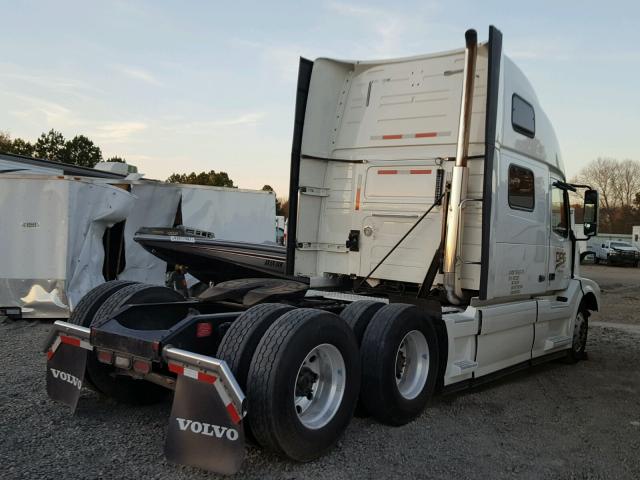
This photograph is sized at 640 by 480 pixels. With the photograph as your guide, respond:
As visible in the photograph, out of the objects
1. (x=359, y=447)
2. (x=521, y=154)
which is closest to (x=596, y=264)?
(x=521, y=154)

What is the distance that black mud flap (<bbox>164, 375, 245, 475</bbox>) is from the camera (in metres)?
3.39

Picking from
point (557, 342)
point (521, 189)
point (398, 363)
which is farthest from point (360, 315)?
point (557, 342)

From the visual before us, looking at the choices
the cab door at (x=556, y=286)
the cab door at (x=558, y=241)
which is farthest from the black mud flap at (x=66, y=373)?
the cab door at (x=558, y=241)

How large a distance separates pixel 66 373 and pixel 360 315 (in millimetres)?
2293

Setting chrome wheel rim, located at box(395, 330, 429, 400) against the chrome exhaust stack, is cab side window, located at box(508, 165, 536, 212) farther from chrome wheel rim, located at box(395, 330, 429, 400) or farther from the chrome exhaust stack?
chrome wheel rim, located at box(395, 330, 429, 400)

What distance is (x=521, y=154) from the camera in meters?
6.20

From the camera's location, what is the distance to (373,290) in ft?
20.6

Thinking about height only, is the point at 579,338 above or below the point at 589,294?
below

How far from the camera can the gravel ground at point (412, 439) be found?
379cm

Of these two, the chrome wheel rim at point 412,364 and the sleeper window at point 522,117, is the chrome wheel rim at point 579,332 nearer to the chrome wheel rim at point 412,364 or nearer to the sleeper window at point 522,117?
the sleeper window at point 522,117

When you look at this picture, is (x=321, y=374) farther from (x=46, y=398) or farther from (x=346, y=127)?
(x=346, y=127)

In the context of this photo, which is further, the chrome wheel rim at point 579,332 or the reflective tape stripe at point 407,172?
the chrome wheel rim at point 579,332

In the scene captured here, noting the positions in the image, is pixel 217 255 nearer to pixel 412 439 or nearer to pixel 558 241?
pixel 558 241

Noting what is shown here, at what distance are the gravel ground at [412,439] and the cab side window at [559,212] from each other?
1.91m
